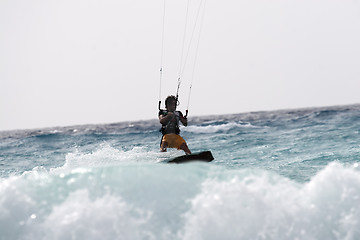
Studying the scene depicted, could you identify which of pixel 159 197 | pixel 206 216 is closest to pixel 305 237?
pixel 206 216

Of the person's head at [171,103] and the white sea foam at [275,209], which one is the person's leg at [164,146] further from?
the white sea foam at [275,209]

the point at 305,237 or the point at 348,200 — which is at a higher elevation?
the point at 348,200

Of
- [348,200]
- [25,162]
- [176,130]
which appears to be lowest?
[25,162]

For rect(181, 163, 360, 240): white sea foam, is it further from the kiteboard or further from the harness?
the harness

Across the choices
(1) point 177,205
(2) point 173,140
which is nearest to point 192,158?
(2) point 173,140

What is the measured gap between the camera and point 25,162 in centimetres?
1717

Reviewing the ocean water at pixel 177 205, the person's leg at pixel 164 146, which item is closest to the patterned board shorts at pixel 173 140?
the person's leg at pixel 164 146

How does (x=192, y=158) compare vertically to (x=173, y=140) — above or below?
below

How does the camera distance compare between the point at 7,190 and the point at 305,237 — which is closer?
the point at 305,237

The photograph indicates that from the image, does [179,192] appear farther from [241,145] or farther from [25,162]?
[25,162]

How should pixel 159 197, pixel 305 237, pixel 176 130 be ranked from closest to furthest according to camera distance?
pixel 305 237 < pixel 159 197 < pixel 176 130

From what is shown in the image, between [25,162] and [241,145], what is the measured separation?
10.1m

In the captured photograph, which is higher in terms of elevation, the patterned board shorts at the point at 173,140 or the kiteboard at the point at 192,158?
the patterned board shorts at the point at 173,140

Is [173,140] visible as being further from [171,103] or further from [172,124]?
[171,103]
